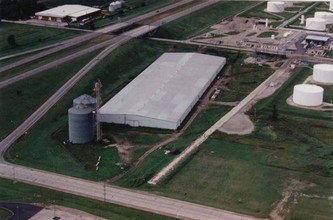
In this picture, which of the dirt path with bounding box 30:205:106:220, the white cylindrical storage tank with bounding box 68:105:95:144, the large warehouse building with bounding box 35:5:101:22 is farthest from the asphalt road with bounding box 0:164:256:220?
the large warehouse building with bounding box 35:5:101:22

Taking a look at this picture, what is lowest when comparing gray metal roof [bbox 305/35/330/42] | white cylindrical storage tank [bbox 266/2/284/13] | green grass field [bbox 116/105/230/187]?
green grass field [bbox 116/105/230/187]

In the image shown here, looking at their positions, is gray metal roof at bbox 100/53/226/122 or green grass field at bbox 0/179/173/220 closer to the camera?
green grass field at bbox 0/179/173/220

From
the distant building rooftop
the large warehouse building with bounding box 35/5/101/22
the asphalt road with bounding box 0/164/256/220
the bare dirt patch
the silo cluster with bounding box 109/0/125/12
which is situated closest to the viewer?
the asphalt road with bounding box 0/164/256/220

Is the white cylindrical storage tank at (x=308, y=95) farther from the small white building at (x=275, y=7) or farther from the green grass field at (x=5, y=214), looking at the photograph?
the small white building at (x=275, y=7)

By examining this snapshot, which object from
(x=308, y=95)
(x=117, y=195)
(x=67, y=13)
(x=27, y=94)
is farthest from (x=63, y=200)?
(x=67, y=13)

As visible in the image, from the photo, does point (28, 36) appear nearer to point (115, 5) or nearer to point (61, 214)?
point (115, 5)

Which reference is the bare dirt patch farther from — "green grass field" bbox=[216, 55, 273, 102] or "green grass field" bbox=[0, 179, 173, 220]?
"green grass field" bbox=[0, 179, 173, 220]
